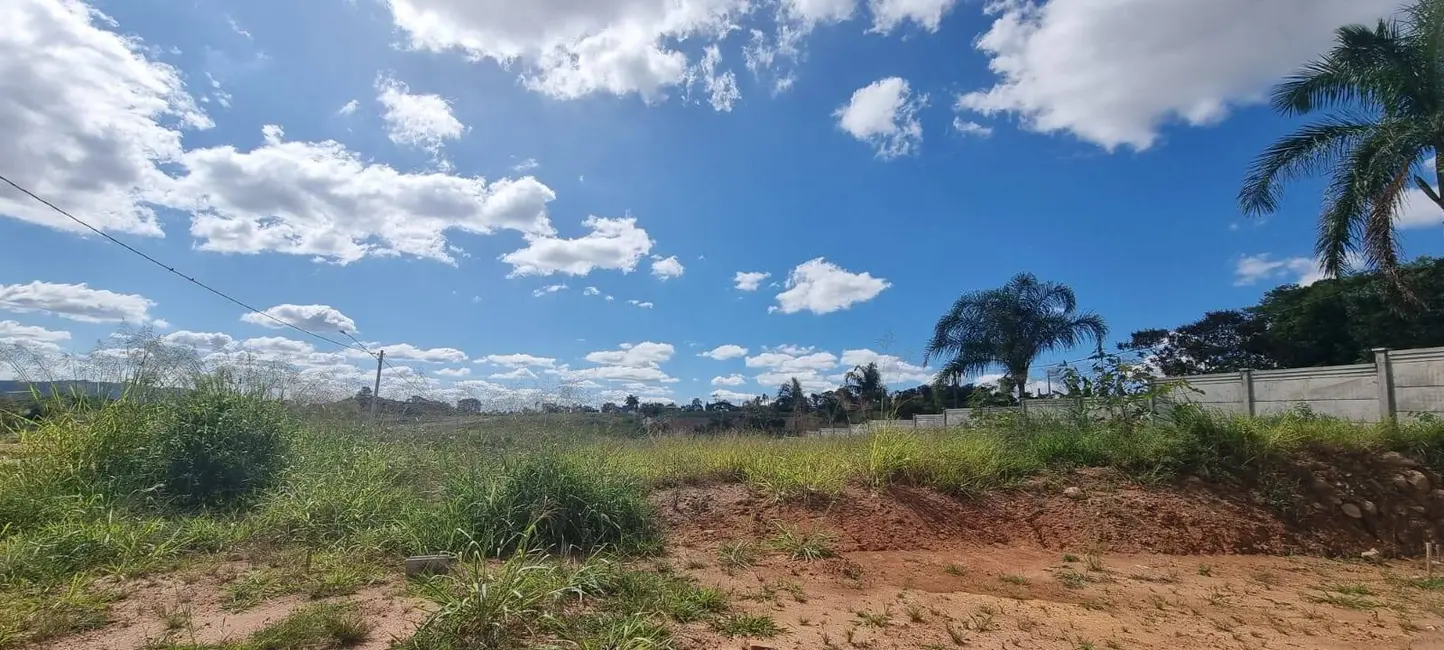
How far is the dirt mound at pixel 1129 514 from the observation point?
6.86m

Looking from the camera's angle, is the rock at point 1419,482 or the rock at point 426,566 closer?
the rock at point 426,566

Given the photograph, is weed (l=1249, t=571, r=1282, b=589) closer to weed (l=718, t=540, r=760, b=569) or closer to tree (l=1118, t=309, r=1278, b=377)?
weed (l=718, t=540, r=760, b=569)

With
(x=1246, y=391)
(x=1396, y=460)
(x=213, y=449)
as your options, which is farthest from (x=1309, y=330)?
(x=213, y=449)

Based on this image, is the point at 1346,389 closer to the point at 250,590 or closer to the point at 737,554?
the point at 737,554

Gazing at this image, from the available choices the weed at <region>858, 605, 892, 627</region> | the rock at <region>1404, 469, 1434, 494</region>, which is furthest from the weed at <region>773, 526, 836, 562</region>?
the rock at <region>1404, 469, 1434, 494</region>

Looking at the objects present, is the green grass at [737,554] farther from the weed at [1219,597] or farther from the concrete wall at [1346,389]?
the concrete wall at [1346,389]

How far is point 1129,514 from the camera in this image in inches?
302

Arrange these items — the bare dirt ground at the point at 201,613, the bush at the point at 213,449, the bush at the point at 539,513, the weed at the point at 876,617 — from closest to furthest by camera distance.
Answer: the bare dirt ground at the point at 201,613, the weed at the point at 876,617, the bush at the point at 539,513, the bush at the point at 213,449

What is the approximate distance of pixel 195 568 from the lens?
5.03 m

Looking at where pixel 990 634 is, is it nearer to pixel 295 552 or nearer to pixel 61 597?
pixel 295 552

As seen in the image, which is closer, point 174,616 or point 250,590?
point 174,616

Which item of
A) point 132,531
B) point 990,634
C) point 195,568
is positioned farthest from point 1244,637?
point 132,531

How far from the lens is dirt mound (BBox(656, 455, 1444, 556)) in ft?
22.5

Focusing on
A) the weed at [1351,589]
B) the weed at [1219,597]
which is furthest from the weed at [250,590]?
the weed at [1351,589]
